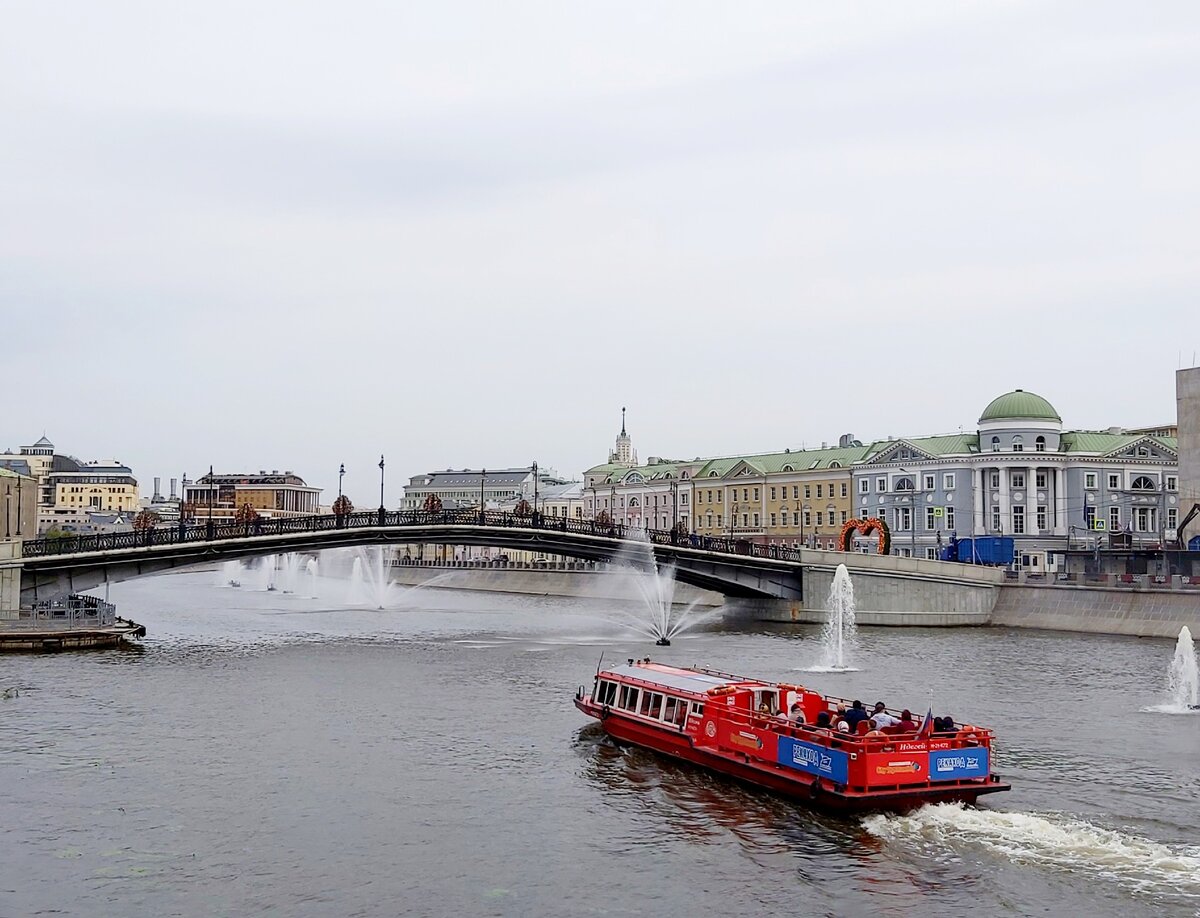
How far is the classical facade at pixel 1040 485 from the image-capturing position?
121 meters

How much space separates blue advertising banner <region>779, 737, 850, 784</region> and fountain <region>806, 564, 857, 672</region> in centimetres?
2671

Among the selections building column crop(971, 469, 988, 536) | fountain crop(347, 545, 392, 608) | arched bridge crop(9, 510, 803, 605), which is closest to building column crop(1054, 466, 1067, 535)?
building column crop(971, 469, 988, 536)

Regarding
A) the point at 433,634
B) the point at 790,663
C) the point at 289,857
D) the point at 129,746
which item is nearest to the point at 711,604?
the point at 433,634

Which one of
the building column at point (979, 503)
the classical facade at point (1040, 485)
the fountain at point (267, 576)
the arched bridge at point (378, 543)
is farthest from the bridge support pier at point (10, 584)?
the fountain at point (267, 576)

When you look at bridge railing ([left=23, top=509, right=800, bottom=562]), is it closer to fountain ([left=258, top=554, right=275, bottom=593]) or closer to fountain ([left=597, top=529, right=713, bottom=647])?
fountain ([left=597, top=529, right=713, bottom=647])

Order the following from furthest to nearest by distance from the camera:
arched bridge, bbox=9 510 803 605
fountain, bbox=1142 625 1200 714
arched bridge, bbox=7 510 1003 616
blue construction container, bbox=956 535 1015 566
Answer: blue construction container, bbox=956 535 1015 566, arched bridge, bbox=7 510 1003 616, arched bridge, bbox=9 510 803 605, fountain, bbox=1142 625 1200 714

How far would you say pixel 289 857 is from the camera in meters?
28.2

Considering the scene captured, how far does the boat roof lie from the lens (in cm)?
3900

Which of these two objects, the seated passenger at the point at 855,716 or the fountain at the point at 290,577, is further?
the fountain at the point at 290,577

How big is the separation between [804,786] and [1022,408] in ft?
316

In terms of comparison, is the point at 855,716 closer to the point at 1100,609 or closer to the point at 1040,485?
the point at 1100,609

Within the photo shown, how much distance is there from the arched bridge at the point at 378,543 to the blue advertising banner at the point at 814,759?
4773 centimetres

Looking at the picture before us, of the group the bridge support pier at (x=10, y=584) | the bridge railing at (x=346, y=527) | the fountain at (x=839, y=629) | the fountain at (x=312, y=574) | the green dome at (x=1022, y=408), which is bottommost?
the fountain at (x=312, y=574)

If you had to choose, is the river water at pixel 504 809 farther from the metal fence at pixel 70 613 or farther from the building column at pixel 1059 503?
the building column at pixel 1059 503
